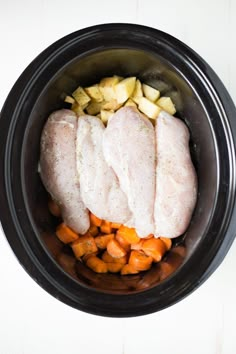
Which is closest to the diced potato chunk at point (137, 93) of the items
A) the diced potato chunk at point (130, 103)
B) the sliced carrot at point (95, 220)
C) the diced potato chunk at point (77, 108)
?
the diced potato chunk at point (130, 103)

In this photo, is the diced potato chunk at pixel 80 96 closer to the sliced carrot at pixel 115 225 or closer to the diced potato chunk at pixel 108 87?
the diced potato chunk at pixel 108 87

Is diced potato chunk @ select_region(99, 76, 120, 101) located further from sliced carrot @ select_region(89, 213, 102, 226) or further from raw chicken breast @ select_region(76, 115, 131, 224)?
sliced carrot @ select_region(89, 213, 102, 226)

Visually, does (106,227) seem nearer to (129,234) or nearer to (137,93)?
(129,234)

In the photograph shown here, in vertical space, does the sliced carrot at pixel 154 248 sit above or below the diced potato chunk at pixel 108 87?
below

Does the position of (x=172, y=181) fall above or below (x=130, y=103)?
below

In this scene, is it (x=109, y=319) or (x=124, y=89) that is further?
(x=109, y=319)

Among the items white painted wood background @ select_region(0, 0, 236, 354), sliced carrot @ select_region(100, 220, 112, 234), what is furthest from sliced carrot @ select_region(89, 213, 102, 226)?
white painted wood background @ select_region(0, 0, 236, 354)

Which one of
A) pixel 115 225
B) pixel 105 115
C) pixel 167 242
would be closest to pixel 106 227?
pixel 115 225
